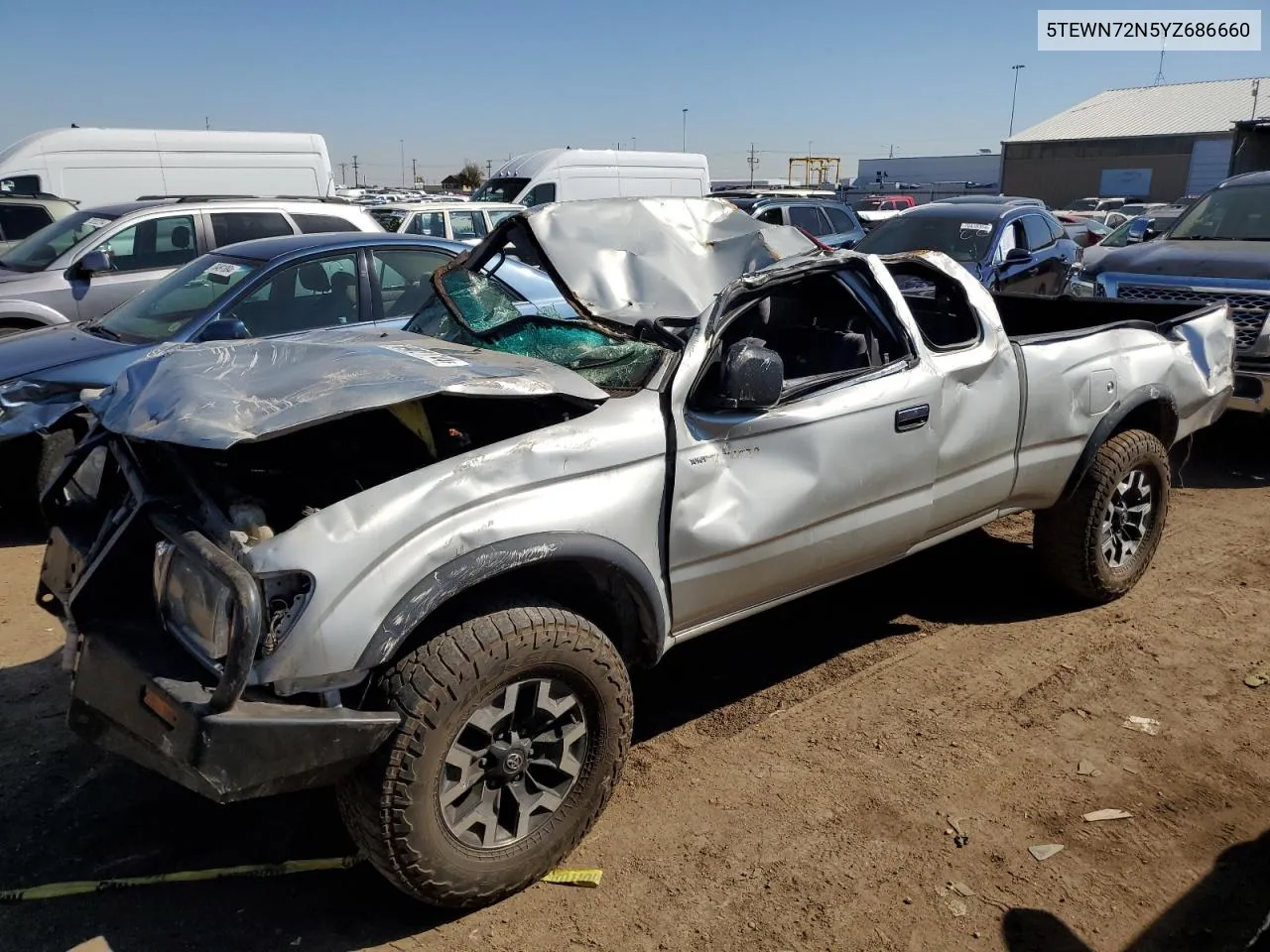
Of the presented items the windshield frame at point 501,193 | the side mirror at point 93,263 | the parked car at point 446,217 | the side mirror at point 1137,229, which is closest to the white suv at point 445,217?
the parked car at point 446,217

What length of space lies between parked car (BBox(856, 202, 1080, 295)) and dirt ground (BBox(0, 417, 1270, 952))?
6275mm

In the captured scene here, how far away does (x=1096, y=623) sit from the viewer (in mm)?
4645

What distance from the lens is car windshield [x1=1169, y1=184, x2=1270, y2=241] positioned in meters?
8.30

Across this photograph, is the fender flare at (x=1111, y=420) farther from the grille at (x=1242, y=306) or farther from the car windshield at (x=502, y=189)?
the car windshield at (x=502, y=189)

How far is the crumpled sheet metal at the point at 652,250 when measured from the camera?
365cm

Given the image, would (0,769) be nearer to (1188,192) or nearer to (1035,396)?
(1035,396)

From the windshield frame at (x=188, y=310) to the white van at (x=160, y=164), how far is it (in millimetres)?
9618

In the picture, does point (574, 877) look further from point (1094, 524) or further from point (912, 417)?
point (1094, 524)

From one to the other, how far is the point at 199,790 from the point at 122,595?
75 centimetres

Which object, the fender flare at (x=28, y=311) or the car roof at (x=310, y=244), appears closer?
the car roof at (x=310, y=244)

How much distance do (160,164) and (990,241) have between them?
12.5m

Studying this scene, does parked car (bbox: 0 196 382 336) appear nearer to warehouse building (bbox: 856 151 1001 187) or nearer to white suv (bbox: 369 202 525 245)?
white suv (bbox: 369 202 525 245)

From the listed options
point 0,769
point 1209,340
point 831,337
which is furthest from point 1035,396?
point 0,769

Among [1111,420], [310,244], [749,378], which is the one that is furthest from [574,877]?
[310,244]
